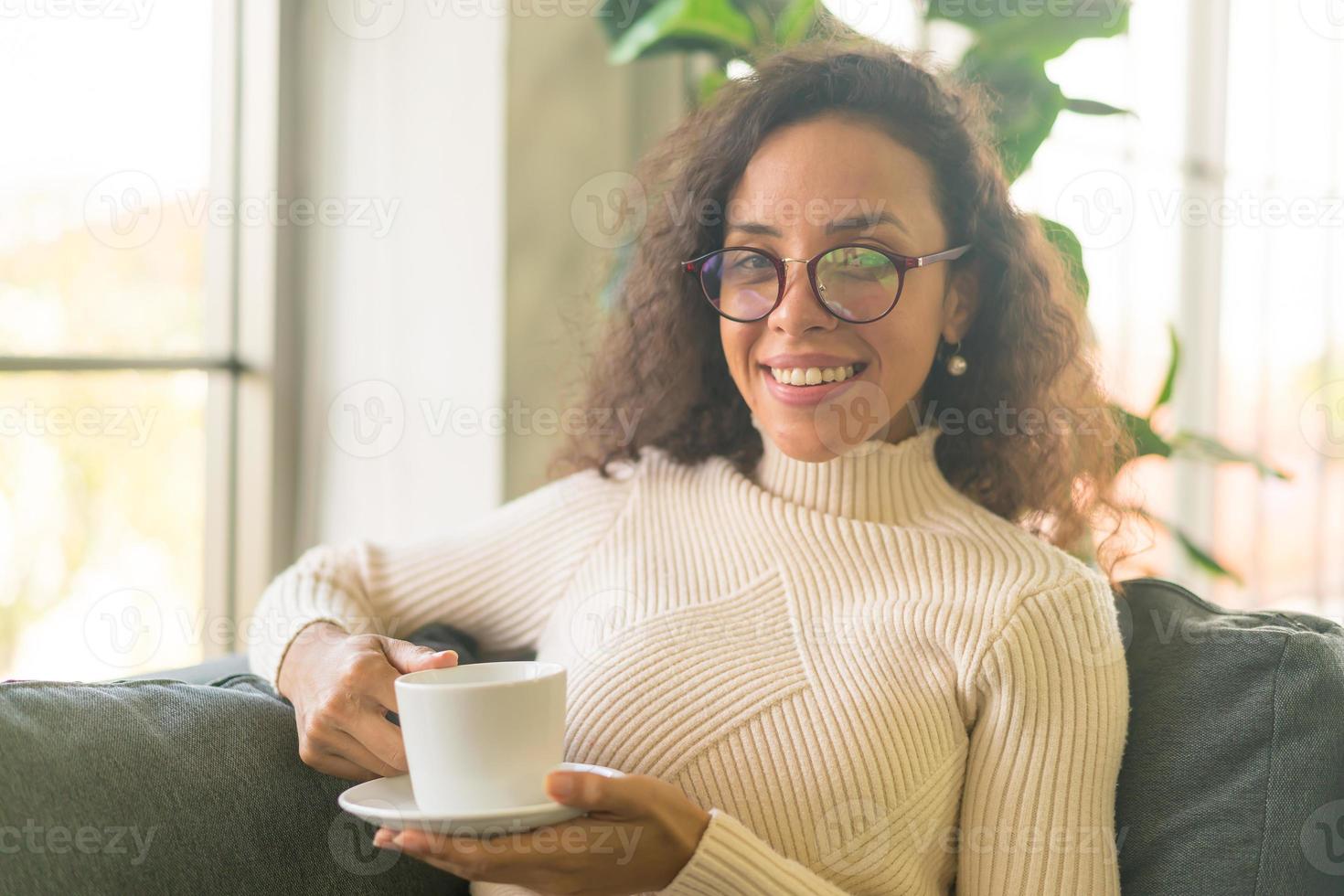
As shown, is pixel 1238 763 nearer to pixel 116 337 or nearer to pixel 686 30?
pixel 686 30

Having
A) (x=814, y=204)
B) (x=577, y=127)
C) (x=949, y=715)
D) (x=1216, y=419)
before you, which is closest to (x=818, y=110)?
(x=814, y=204)

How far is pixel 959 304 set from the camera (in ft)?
4.41

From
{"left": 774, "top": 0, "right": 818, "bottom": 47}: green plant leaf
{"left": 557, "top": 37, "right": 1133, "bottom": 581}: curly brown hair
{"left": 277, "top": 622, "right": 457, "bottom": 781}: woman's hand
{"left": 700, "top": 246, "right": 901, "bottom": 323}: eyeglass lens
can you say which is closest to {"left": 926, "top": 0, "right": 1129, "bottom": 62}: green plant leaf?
{"left": 774, "top": 0, "right": 818, "bottom": 47}: green plant leaf

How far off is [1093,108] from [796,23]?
0.48 meters

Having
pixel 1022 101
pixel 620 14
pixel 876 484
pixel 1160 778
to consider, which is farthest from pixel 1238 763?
pixel 620 14

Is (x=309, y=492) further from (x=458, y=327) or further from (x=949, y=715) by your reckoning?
(x=949, y=715)

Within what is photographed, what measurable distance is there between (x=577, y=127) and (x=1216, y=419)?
2.09 metres

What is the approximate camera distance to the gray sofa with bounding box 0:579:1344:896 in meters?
0.98

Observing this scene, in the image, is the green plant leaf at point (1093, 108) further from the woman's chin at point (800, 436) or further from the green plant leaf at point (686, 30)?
the woman's chin at point (800, 436)

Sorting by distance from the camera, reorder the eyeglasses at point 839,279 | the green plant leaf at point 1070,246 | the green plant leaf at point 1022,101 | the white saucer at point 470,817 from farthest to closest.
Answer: the green plant leaf at point 1022,101 → the green plant leaf at point 1070,246 → the eyeglasses at point 839,279 → the white saucer at point 470,817

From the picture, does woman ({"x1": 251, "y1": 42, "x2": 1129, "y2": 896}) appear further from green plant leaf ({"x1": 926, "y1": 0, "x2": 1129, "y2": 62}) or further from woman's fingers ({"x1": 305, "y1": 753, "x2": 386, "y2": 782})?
green plant leaf ({"x1": 926, "y1": 0, "x2": 1129, "y2": 62})

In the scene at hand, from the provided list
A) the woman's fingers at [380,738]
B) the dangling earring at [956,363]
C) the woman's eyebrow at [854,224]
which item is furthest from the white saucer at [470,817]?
the dangling earring at [956,363]

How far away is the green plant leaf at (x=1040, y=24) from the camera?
1.69 metres

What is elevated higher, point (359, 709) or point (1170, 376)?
point (1170, 376)
